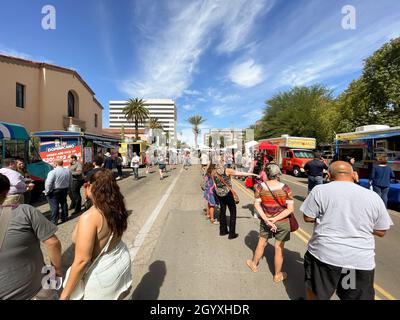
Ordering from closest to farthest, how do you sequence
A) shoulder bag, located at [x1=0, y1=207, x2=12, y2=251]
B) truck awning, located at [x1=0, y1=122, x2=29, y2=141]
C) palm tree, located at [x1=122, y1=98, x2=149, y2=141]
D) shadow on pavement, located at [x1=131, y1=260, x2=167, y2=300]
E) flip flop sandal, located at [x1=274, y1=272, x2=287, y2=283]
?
shoulder bag, located at [x1=0, y1=207, x2=12, y2=251], shadow on pavement, located at [x1=131, y1=260, x2=167, y2=300], flip flop sandal, located at [x1=274, y1=272, x2=287, y2=283], truck awning, located at [x1=0, y1=122, x2=29, y2=141], palm tree, located at [x1=122, y1=98, x2=149, y2=141]

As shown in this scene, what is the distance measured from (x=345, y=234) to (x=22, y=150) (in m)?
10.8

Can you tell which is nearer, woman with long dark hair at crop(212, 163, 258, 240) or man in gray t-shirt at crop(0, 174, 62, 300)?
man in gray t-shirt at crop(0, 174, 62, 300)

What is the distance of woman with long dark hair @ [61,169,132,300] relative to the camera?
1.77m

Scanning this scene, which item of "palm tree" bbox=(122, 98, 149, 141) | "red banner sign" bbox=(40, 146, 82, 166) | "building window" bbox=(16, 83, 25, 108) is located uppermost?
"palm tree" bbox=(122, 98, 149, 141)

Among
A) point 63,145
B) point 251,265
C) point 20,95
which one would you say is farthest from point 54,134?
point 251,265

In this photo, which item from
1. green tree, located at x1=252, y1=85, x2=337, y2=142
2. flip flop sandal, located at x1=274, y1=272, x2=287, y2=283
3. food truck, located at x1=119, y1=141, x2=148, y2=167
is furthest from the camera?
green tree, located at x1=252, y1=85, x2=337, y2=142

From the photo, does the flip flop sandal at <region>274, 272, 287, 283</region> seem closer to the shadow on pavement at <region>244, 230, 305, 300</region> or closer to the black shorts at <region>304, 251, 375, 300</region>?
the shadow on pavement at <region>244, 230, 305, 300</region>

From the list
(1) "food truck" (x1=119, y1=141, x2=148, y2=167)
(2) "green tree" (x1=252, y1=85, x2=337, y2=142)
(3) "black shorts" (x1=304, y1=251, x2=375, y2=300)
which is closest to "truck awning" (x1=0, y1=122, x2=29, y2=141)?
(3) "black shorts" (x1=304, y1=251, x2=375, y2=300)

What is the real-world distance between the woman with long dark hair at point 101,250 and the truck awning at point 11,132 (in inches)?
341

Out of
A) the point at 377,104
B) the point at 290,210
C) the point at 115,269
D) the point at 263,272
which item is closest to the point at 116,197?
the point at 115,269

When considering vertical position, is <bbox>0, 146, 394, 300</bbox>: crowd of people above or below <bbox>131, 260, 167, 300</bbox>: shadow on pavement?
above

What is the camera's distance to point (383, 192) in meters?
7.39

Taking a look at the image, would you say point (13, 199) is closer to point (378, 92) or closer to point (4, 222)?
point (4, 222)
